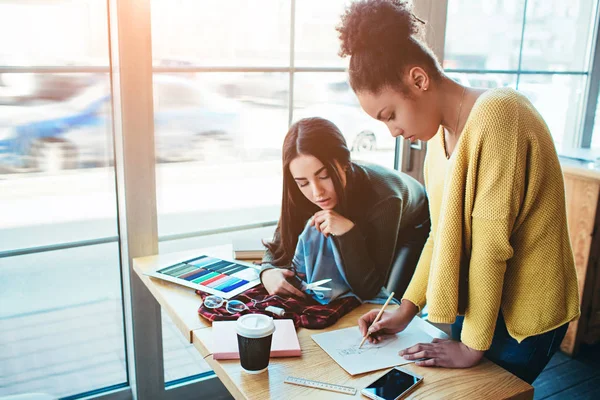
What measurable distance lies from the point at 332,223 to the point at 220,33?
0.74 meters

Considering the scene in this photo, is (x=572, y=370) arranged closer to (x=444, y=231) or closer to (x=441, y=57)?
(x=441, y=57)

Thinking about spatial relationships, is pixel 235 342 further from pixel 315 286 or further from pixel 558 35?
pixel 558 35

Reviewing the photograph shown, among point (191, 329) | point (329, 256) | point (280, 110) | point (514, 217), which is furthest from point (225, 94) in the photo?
point (514, 217)

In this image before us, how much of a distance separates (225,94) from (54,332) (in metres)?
1.00

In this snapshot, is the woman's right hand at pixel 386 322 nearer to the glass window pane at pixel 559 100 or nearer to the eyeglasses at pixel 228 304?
the eyeglasses at pixel 228 304

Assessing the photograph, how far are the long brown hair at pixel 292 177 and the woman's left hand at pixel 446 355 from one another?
0.53 meters

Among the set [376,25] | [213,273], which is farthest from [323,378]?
[376,25]

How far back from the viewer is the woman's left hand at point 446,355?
1.24 meters

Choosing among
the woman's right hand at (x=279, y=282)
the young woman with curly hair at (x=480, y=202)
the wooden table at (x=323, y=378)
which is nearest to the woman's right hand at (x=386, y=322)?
the young woman with curly hair at (x=480, y=202)

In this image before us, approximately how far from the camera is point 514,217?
1077 mm

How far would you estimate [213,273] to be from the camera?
167 centimetres

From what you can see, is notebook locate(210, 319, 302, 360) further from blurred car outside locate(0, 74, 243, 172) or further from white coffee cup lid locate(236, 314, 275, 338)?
blurred car outside locate(0, 74, 243, 172)

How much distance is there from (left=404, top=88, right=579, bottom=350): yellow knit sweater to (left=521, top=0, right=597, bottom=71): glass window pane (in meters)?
1.66

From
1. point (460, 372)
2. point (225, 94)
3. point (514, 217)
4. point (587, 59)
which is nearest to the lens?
point (514, 217)
